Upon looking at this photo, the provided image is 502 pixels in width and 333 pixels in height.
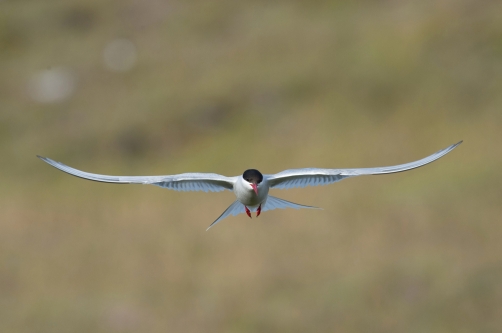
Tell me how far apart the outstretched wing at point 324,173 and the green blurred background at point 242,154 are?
70.7ft

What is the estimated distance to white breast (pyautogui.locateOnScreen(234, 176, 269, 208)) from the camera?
377 inches

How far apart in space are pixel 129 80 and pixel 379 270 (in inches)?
664

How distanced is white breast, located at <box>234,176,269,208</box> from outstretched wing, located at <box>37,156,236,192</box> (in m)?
0.29

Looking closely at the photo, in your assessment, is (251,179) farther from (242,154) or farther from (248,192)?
(242,154)

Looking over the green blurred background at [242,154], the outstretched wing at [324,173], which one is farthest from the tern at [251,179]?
the green blurred background at [242,154]

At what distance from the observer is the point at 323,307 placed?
103 feet

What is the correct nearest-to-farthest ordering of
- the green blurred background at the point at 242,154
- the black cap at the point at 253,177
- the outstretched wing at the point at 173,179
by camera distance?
1. the outstretched wing at the point at 173,179
2. the black cap at the point at 253,177
3. the green blurred background at the point at 242,154

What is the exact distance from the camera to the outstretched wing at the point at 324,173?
9.57 m

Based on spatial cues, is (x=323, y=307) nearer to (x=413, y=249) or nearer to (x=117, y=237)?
(x=413, y=249)

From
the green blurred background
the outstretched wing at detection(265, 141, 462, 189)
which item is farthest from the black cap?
the green blurred background

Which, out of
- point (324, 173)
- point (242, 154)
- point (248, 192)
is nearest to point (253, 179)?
point (248, 192)

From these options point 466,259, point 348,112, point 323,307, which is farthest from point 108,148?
point 466,259

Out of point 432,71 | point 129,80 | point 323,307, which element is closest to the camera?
point 323,307

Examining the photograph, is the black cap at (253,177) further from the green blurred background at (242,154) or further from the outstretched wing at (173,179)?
the green blurred background at (242,154)
